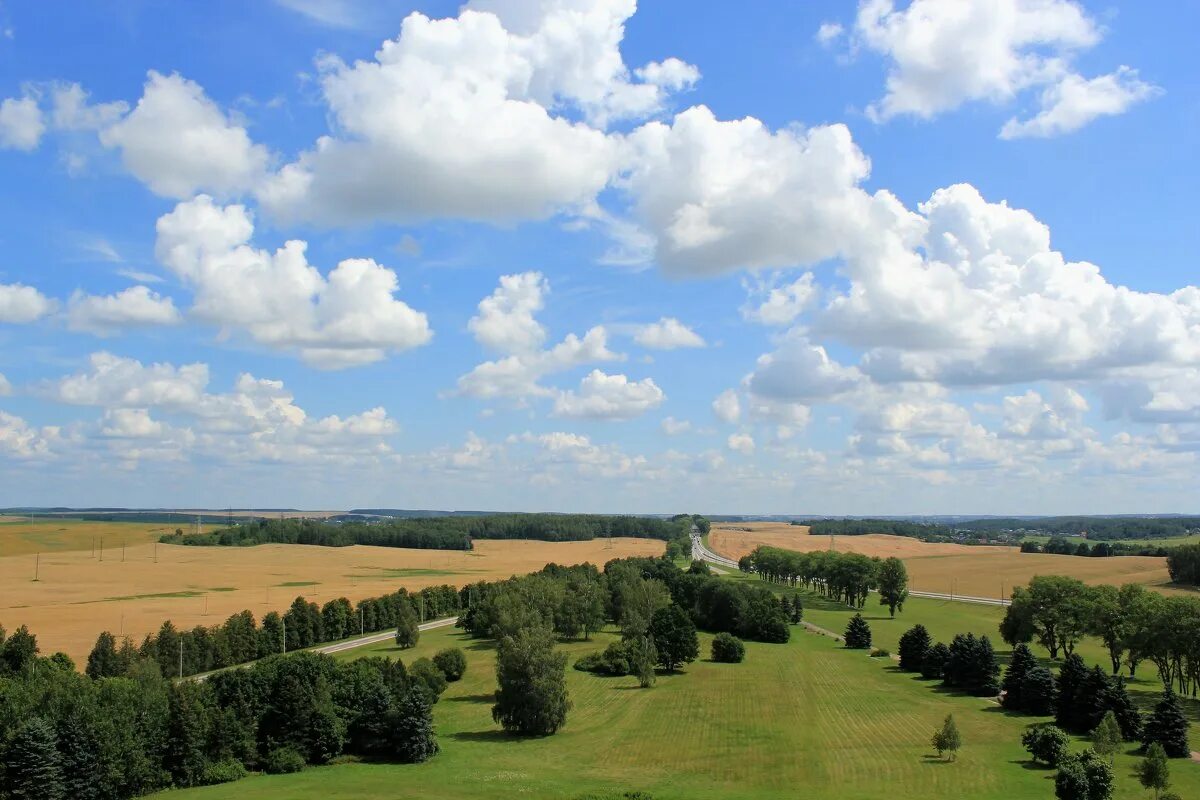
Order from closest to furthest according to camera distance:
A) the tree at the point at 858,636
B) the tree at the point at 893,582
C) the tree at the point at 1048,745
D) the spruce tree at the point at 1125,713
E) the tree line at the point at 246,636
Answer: the tree at the point at 1048,745, the spruce tree at the point at 1125,713, the tree line at the point at 246,636, the tree at the point at 858,636, the tree at the point at 893,582

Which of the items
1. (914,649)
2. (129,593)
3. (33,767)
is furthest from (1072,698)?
(129,593)

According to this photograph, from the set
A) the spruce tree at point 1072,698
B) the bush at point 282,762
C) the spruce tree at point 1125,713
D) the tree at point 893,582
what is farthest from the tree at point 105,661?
the tree at point 893,582

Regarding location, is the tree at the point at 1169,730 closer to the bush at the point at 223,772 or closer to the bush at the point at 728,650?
the bush at the point at 728,650

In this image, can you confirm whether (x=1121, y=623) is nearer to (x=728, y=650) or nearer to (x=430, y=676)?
(x=728, y=650)

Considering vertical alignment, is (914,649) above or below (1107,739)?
below

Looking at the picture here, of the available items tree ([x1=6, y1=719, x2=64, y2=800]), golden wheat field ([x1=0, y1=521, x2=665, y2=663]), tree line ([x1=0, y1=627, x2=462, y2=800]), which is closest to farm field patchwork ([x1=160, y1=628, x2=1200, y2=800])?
tree line ([x1=0, y1=627, x2=462, y2=800])

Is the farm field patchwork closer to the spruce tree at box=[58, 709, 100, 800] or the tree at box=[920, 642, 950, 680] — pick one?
the tree at box=[920, 642, 950, 680]
